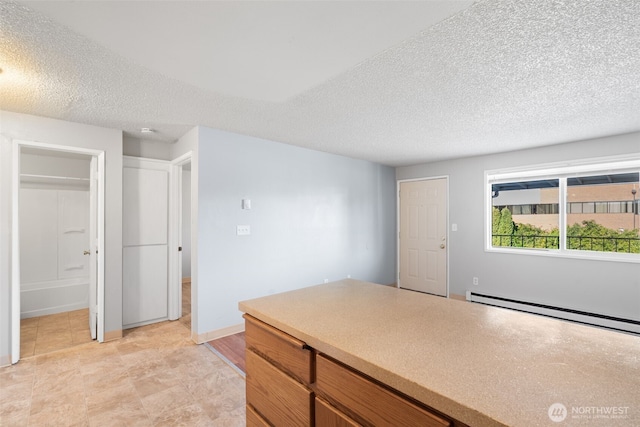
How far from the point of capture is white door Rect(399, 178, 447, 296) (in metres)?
5.11

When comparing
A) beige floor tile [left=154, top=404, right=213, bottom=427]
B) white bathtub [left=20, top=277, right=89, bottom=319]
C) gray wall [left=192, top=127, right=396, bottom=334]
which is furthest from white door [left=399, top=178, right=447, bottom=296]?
white bathtub [left=20, top=277, right=89, bottom=319]

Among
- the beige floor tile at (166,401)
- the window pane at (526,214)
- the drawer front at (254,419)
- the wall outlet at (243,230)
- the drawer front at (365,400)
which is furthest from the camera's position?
the window pane at (526,214)

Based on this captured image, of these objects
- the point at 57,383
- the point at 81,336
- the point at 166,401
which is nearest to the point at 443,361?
the point at 166,401

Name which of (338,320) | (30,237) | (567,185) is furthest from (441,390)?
(30,237)

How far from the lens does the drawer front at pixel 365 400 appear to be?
2.69 feet

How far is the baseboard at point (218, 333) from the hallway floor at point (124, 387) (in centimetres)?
9

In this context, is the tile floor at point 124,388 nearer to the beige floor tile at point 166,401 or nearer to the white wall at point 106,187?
the beige floor tile at point 166,401

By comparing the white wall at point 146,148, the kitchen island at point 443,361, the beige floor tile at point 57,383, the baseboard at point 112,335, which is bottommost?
the beige floor tile at point 57,383

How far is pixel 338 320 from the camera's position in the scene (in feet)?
4.15

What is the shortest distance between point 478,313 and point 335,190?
3545 mm

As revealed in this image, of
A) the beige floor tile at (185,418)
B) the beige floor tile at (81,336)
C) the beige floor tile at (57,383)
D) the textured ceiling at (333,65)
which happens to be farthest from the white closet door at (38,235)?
the beige floor tile at (185,418)

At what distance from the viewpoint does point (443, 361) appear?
0.90 metres

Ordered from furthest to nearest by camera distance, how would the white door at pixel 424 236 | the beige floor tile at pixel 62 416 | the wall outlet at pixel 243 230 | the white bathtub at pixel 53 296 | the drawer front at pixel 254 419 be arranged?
the white door at pixel 424 236 → the white bathtub at pixel 53 296 → the wall outlet at pixel 243 230 → the beige floor tile at pixel 62 416 → the drawer front at pixel 254 419

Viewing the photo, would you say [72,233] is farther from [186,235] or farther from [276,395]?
[276,395]
